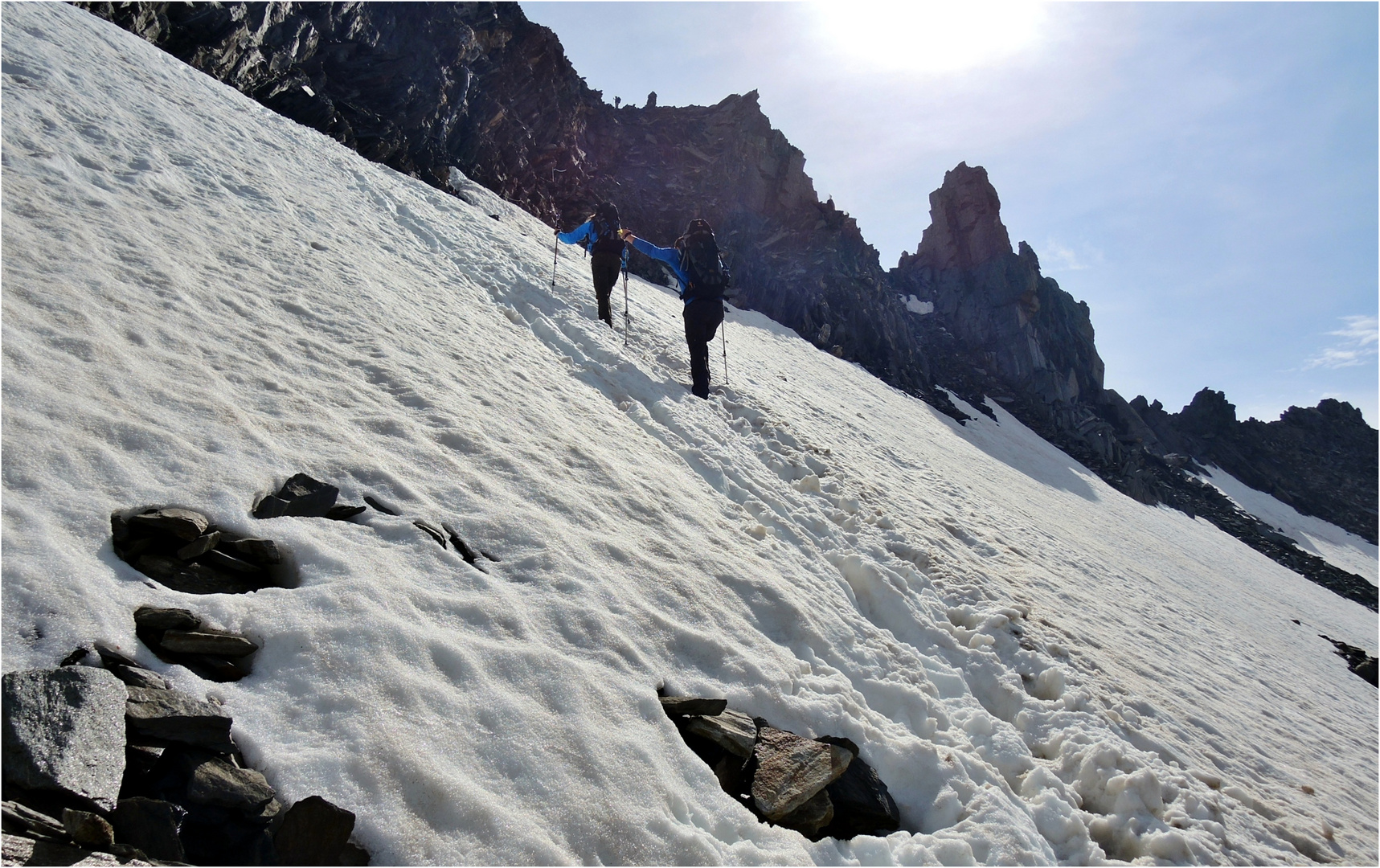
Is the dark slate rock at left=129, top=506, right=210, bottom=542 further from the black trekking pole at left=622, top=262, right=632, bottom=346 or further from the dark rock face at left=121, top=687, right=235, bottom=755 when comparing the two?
the black trekking pole at left=622, top=262, right=632, bottom=346

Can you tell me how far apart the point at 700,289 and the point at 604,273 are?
2.38m

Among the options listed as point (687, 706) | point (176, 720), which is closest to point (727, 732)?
point (687, 706)

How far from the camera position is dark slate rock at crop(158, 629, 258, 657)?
9.45 ft

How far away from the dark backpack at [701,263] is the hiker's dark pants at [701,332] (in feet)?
0.56

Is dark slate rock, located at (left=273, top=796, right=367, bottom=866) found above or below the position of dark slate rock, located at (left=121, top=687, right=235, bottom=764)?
below

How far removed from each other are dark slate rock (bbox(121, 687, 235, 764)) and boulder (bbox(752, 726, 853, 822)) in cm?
268

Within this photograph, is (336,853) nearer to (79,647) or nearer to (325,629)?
(325,629)

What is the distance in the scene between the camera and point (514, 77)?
30500mm

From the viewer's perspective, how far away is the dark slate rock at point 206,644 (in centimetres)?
288

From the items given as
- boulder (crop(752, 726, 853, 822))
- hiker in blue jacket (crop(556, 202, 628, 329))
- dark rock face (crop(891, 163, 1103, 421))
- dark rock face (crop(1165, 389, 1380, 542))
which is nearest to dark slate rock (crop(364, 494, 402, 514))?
boulder (crop(752, 726, 853, 822))

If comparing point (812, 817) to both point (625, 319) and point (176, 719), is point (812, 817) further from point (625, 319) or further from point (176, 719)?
point (625, 319)

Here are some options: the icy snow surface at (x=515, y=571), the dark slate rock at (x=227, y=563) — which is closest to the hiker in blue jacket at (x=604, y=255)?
the icy snow surface at (x=515, y=571)

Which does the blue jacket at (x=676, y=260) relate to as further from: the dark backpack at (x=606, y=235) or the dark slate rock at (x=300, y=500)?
the dark slate rock at (x=300, y=500)

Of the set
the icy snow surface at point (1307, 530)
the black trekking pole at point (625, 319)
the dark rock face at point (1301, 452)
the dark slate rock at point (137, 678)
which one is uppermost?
the dark rock face at point (1301, 452)
